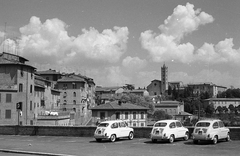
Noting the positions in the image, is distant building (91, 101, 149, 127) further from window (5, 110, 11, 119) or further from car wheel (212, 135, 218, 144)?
car wheel (212, 135, 218, 144)

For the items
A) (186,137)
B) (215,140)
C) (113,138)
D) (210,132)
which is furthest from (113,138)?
(215,140)

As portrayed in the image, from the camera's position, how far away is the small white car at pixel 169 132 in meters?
22.2

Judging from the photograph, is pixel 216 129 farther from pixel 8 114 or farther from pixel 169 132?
pixel 8 114

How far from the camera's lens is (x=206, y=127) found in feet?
69.0

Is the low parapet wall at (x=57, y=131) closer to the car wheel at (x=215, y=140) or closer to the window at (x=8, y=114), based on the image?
the car wheel at (x=215, y=140)

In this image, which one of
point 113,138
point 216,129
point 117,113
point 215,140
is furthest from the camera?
point 117,113

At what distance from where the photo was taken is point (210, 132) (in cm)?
2070

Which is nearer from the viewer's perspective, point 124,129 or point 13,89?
point 124,129

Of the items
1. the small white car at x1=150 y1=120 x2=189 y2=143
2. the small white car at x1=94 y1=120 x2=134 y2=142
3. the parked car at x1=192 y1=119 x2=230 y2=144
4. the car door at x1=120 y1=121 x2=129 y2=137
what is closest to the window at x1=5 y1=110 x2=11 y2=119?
the small white car at x1=94 y1=120 x2=134 y2=142

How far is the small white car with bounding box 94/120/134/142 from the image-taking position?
24141 millimetres

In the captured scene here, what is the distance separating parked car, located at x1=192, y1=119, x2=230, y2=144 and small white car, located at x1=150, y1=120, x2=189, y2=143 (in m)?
1.70

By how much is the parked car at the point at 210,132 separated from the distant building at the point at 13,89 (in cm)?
4011

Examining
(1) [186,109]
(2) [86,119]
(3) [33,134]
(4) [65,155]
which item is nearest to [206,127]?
(4) [65,155]

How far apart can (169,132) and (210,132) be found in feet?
9.79
